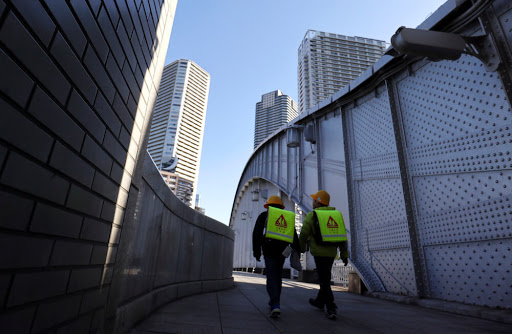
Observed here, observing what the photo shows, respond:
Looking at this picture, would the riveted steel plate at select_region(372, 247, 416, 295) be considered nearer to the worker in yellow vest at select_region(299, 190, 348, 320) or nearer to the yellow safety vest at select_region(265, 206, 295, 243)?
the worker in yellow vest at select_region(299, 190, 348, 320)

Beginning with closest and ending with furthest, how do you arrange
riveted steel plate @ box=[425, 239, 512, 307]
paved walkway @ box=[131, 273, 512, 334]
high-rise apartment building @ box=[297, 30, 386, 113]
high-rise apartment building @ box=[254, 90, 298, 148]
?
paved walkway @ box=[131, 273, 512, 334]
riveted steel plate @ box=[425, 239, 512, 307]
high-rise apartment building @ box=[297, 30, 386, 113]
high-rise apartment building @ box=[254, 90, 298, 148]

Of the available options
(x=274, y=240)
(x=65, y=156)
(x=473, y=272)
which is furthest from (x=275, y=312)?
(x=473, y=272)

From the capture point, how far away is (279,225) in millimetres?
3928

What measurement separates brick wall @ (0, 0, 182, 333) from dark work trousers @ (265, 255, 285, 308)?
216 centimetres

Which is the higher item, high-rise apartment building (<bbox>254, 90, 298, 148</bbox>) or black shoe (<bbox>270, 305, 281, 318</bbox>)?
high-rise apartment building (<bbox>254, 90, 298, 148</bbox>)

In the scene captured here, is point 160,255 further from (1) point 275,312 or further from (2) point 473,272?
(2) point 473,272

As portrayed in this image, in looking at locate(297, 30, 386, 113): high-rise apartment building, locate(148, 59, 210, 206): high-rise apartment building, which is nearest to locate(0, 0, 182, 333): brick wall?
locate(297, 30, 386, 113): high-rise apartment building

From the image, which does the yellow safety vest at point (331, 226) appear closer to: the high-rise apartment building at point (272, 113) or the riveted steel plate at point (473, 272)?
the riveted steel plate at point (473, 272)

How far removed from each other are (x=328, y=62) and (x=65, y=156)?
147 ft

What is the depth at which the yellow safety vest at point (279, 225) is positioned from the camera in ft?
12.6

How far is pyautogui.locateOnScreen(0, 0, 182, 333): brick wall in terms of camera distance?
102cm

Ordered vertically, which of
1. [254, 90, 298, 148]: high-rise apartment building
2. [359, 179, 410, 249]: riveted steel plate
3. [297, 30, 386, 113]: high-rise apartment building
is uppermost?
[254, 90, 298, 148]: high-rise apartment building

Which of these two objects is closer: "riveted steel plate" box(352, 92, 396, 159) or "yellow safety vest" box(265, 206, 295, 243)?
"yellow safety vest" box(265, 206, 295, 243)

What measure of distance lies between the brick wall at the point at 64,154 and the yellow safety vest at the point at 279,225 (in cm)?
213
